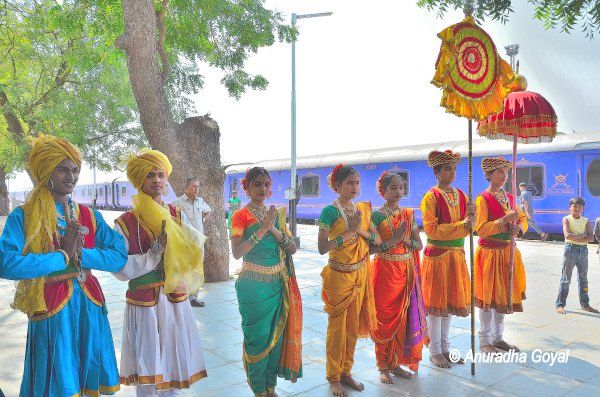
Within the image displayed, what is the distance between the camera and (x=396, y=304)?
3.72 meters

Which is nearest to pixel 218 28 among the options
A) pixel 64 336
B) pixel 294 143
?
pixel 294 143

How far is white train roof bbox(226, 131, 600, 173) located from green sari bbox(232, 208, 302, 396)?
11257 millimetres

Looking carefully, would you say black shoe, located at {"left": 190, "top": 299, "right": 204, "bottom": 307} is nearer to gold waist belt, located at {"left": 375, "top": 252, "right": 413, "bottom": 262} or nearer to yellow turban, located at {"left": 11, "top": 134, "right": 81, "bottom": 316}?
gold waist belt, located at {"left": 375, "top": 252, "right": 413, "bottom": 262}

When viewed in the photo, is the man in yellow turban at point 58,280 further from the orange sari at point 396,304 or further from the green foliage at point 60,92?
the green foliage at point 60,92

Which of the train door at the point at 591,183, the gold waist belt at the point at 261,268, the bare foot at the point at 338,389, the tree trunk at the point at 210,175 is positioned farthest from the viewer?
the train door at the point at 591,183

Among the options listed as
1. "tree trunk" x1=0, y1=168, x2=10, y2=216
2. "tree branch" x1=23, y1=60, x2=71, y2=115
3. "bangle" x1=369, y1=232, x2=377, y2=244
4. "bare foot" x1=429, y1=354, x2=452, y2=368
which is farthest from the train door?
"tree trunk" x1=0, y1=168, x2=10, y2=216

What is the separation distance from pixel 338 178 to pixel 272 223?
76 centimetres

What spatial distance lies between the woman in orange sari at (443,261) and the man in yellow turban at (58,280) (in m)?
2.59

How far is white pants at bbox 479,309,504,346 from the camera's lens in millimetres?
4305

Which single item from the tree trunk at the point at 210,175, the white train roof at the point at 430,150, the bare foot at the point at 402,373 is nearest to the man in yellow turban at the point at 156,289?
the bare foot at the point at 402,373

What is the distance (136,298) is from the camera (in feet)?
9.18

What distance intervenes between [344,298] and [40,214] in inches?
82.3

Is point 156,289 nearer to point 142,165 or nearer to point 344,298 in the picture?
point 142,165

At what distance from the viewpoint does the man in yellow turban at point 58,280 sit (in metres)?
2.19
